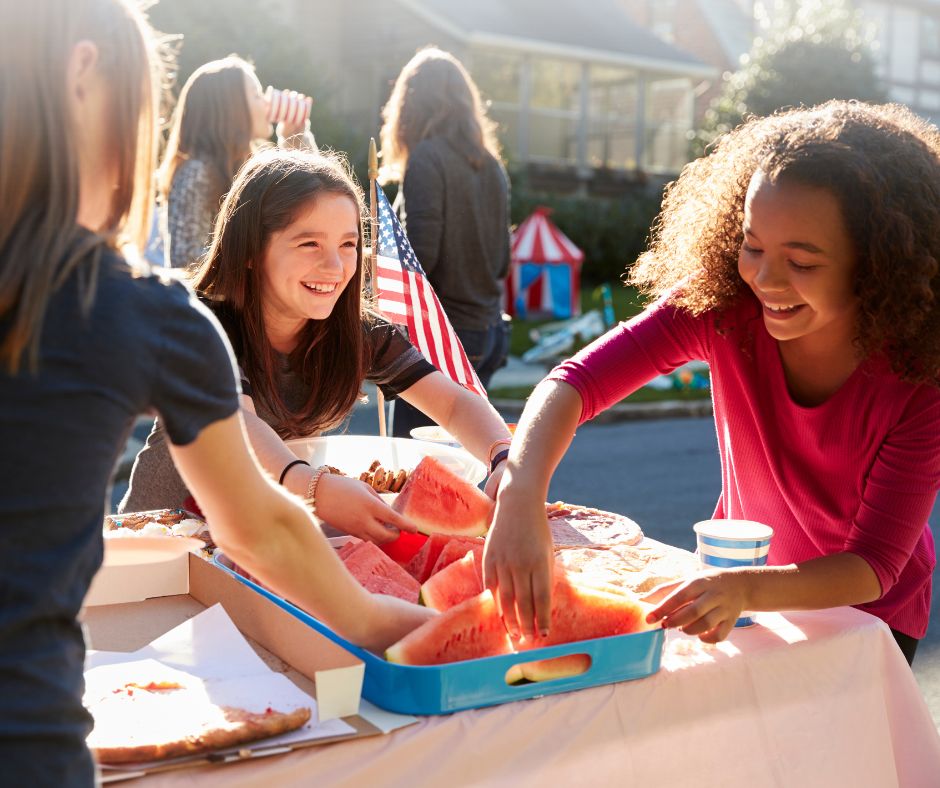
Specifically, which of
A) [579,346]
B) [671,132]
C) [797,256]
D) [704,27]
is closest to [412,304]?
[797,256]

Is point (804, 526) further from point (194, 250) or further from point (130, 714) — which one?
point (194, 250)

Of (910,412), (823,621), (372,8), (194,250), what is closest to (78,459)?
(823,621)

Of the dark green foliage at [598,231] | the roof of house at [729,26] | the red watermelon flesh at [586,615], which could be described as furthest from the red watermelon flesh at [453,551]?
the roof of house at [729,26]

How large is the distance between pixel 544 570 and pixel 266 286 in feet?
5.58

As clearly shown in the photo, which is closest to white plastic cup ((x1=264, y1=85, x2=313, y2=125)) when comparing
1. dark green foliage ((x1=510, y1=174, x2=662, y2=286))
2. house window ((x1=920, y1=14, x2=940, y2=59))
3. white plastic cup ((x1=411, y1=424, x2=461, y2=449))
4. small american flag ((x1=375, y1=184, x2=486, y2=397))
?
small american flag ((x1=375, y1=184, x2=486, y2=397))

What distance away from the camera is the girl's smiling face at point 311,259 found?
10.6 ft

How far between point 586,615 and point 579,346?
1304cm

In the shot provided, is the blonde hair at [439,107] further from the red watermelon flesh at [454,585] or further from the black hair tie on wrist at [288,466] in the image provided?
the red watermelon flesh at [454,585]

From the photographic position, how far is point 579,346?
14.8 m

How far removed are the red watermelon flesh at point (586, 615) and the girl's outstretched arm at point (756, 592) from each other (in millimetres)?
33

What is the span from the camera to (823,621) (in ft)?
7.21

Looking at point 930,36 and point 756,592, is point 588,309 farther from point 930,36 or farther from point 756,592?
point 930,36

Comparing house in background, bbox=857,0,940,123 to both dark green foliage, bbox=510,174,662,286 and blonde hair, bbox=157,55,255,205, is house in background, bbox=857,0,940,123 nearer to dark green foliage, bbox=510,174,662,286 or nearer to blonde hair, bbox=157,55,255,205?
dark green foliage, bbox=510,174,662,286

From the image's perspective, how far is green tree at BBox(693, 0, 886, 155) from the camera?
2523cm
